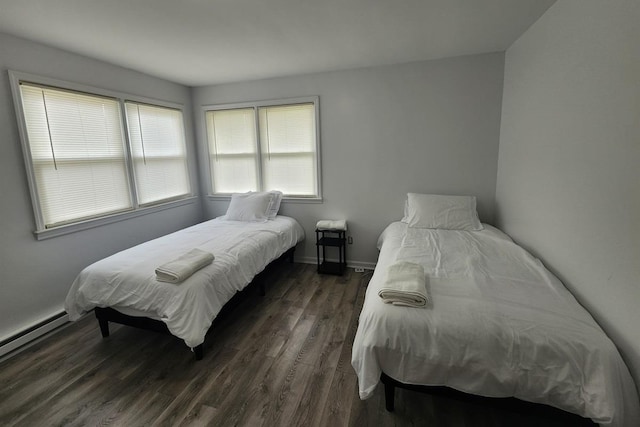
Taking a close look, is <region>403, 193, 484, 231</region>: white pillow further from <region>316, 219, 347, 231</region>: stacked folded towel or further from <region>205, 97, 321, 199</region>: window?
<region>205, 97, 321, 199</region>: window

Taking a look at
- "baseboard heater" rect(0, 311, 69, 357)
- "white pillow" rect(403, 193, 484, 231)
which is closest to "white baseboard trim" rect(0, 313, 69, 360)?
"baseboard heater" rect(0, 311, 69, 357)

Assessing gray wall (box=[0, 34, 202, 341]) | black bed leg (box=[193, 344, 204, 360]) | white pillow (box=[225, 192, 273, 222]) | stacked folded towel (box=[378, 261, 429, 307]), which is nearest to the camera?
stacked folded towel (box=[378, 261, 429, 307])

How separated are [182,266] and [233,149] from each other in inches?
94.7

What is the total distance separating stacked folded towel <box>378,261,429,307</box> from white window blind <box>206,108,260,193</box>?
2.83 m

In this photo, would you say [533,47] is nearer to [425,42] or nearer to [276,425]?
[425,42]

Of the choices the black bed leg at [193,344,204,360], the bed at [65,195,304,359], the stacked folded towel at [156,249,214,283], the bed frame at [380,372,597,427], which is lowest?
the black bed leg at [193,344,204,360]

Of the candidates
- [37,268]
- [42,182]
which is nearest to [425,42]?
[42,182]

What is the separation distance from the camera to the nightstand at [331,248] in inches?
140

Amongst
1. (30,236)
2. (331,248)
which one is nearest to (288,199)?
(331,248)

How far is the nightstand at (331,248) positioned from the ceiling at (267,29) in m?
2.04

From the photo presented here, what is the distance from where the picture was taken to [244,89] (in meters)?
3.84

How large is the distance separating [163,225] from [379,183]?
9.41ft

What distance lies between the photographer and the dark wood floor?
1.61 m

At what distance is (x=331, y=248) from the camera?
12.8 ft
